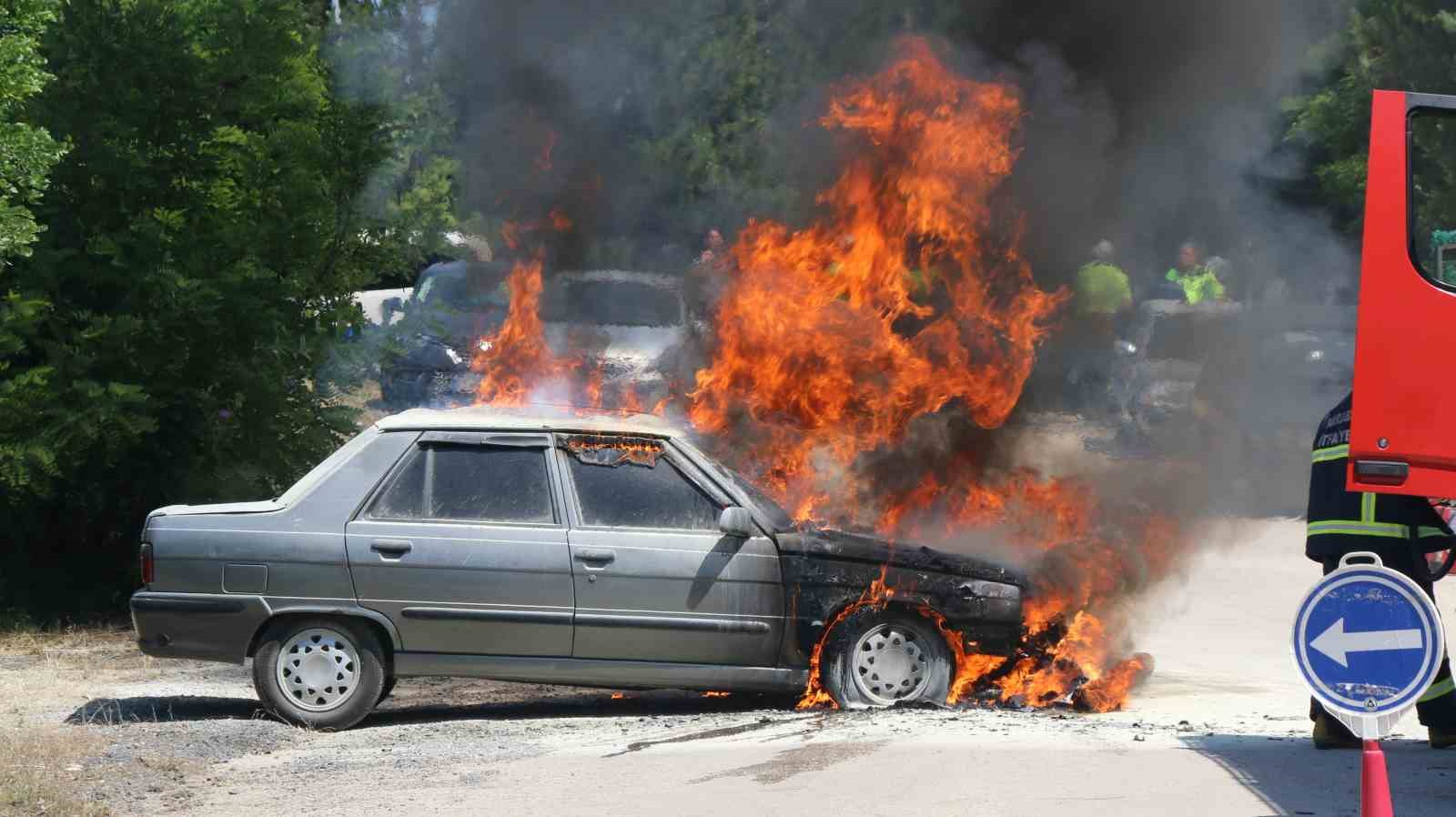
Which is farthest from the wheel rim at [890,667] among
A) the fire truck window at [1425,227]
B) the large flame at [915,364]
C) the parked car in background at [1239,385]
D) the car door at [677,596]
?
the parked car in background at [1239,385]

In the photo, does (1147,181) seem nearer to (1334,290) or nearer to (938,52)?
(938,52)

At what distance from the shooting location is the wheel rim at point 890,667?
8242 millimetres

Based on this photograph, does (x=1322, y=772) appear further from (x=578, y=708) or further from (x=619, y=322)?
(x=619, y=322)

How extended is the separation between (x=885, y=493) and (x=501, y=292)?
181 inches

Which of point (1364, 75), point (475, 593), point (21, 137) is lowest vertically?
point (475, 593)

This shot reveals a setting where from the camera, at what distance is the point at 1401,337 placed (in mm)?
6242

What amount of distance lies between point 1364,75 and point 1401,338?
53.9ft

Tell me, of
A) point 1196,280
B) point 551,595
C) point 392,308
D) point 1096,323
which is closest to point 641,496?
point 551,595

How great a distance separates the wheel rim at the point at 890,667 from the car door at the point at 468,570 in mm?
1415

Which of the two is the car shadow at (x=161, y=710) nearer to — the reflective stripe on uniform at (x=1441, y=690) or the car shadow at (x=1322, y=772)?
the car shadow at (x=1322, y=772)

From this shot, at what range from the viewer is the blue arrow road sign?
5062 millimetres

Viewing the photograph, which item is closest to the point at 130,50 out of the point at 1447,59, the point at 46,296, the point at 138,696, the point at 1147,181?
the point at 46,296

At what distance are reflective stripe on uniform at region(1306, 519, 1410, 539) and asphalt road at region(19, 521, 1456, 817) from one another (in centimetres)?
92

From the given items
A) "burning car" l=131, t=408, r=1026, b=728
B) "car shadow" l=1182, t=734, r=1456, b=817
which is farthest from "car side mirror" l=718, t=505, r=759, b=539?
"car shadow" l=1182, t=734, r=1456, b=817
